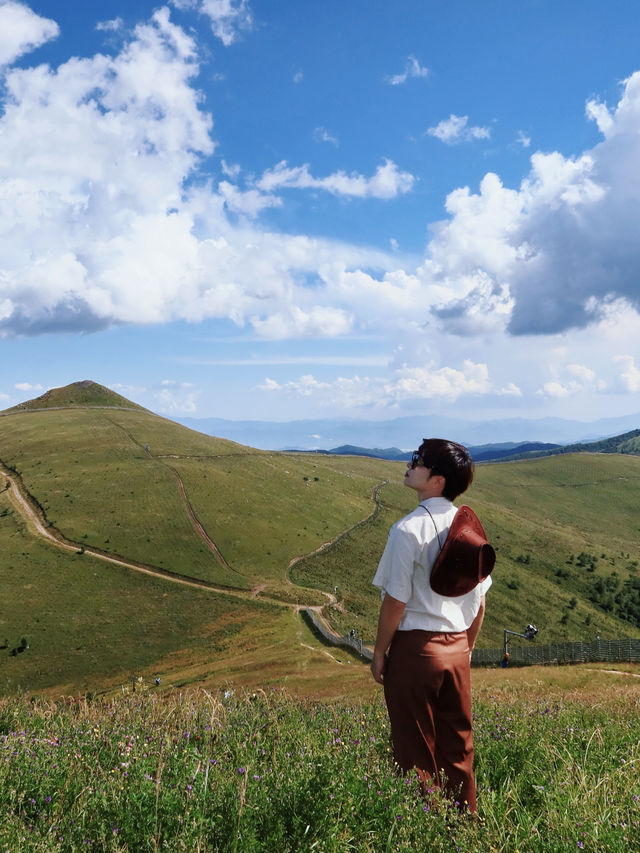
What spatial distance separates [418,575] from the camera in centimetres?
502

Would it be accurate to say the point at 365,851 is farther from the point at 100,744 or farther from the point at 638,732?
the point at 638,732

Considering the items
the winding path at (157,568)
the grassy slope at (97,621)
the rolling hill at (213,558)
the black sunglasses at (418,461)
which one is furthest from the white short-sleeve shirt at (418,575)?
the winding path at (157,568)

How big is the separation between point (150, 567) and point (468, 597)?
71451mm

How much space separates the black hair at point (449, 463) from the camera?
17.6 feet

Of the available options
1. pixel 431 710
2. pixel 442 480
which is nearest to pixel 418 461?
pixel 442 480

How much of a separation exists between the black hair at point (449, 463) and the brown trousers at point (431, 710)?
145 cm

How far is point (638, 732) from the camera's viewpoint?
19.3 feet

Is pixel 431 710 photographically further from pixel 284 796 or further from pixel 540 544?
pixel 540 544

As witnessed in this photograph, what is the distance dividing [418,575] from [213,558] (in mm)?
73593

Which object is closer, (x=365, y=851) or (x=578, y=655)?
(x=365, y=851)

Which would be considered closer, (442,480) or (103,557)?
(442,480)

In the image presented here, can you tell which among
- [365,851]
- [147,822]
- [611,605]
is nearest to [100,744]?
[147,822]

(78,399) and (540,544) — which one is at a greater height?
(78,399)

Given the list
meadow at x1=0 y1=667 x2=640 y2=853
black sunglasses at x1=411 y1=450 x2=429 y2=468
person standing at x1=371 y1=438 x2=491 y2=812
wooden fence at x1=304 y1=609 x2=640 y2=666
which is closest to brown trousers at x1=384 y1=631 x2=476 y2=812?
person standing at x1=371 y1=438 x2=491 y2=812
